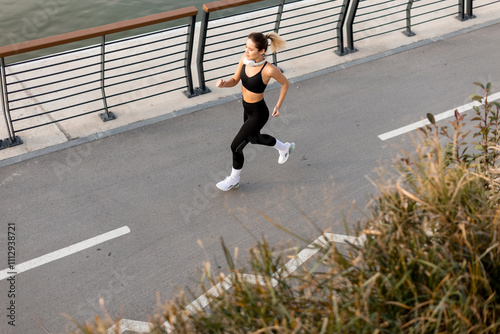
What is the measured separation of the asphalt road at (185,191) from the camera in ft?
20.5

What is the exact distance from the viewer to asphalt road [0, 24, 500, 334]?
6242 millimetres

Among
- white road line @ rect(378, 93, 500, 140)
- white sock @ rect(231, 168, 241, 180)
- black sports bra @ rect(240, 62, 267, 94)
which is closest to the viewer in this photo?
black sports bra @ rect(240, 62, 267, 94)

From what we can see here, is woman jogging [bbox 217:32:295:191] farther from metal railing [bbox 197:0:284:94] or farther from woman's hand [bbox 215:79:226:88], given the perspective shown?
metal railing [bbox 197:0:284:94]

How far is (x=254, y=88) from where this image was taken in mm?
6898

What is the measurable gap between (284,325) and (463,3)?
9.69m

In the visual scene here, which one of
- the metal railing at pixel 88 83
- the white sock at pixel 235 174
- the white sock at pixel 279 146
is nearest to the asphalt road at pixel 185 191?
the white sock at pixel 235 174

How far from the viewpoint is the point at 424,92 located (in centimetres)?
930

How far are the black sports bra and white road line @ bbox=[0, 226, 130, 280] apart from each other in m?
2.12

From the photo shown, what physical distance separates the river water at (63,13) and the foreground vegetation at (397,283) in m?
10.4

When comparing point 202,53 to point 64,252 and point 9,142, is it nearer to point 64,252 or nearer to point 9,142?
point 9,142

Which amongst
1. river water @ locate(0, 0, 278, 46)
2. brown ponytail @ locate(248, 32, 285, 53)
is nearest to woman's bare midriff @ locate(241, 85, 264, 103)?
brown ponytail @ locate(248, 32, 285, 53)

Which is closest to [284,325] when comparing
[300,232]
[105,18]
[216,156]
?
[300,232]

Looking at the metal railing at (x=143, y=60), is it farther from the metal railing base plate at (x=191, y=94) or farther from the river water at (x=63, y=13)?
the river water at (x=63, y=13)

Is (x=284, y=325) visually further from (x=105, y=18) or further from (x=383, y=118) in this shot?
(x=105, y=18)
